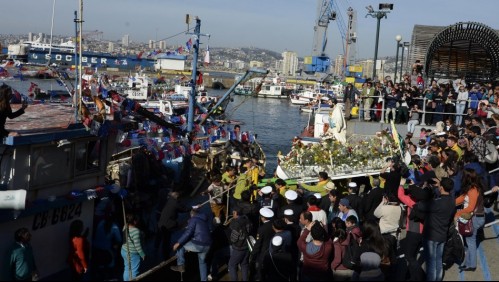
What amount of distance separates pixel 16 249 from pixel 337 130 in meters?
10.7

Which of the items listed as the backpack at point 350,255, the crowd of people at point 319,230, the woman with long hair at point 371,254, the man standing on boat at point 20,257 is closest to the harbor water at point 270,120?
the crowd of people at point 319,230

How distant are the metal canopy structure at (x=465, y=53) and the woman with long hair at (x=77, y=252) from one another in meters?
19.5

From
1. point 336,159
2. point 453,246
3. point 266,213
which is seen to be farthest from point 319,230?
point 336,159

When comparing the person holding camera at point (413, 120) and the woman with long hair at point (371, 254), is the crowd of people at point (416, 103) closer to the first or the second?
the person holding camera at point (413, 120)

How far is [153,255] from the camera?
12.4 m

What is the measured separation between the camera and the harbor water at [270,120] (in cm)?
4366

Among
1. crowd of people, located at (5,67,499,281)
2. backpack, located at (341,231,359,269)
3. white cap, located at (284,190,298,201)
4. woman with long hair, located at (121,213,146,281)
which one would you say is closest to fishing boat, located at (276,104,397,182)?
crowd of people, located at (5,67,499,281)

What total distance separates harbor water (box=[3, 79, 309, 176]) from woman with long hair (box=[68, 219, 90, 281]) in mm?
19661

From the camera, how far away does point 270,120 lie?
7094 cm

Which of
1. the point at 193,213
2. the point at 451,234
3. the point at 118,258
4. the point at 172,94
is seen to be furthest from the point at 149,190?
the point at 172,94

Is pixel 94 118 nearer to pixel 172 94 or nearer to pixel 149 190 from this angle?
pixel 149 190

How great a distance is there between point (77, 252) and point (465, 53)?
24.8 metres

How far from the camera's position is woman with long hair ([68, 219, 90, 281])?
33.2 ft

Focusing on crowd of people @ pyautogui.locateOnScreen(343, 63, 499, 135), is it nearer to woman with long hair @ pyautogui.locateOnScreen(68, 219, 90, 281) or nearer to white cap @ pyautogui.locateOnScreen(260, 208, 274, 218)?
white cap @ pyautogui.locateOnScreen(260, 208, 274, 218)
